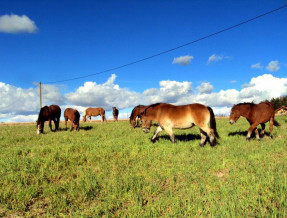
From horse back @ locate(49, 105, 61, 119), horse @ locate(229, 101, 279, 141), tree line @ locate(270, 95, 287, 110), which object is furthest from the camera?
tree line @ locate(270, 95, 287, 110)

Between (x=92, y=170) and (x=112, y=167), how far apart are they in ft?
1.96

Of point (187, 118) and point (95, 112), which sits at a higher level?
point (95, 112)

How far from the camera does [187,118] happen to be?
926cm

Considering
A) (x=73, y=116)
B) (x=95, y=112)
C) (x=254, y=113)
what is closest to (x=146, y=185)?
(x=254, y=113)

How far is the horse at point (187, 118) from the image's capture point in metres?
8.96

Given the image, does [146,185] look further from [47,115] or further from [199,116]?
[47,115]

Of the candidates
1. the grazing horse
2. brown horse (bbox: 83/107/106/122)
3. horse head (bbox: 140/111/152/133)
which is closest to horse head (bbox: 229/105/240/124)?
horse head (bbox: 140/111/152/133)

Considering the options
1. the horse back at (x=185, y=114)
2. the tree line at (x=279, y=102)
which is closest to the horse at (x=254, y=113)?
the horse back at (x=185, y=114)

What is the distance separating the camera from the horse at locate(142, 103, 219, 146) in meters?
8.96

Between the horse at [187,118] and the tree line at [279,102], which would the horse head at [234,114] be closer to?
the horse at [187,118]

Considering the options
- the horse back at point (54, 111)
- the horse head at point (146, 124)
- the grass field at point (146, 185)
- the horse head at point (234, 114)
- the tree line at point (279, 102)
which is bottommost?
the grass field at point (146, 185)

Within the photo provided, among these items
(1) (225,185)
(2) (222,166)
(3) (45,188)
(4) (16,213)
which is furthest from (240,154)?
(4) (16,213)

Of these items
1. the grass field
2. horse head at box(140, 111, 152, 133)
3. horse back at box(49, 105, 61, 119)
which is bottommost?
the grass field

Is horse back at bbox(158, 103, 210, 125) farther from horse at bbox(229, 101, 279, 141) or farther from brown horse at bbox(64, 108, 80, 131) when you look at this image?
brown horse at bbox(64, 108, 80, 131)
